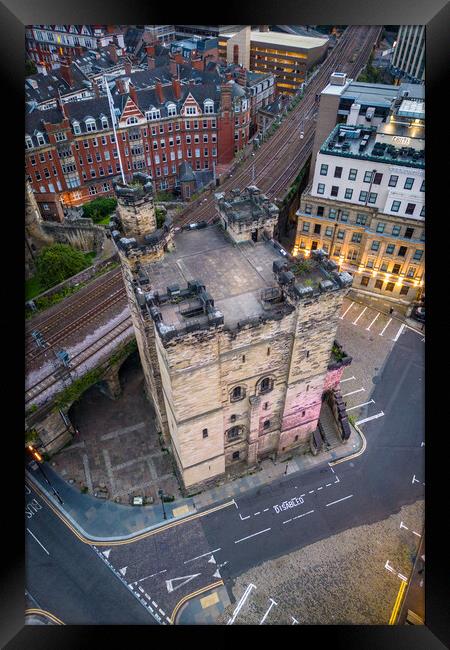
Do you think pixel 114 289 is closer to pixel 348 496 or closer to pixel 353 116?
pixel 348 496

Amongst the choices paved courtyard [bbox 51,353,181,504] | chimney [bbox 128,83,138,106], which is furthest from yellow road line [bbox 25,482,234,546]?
chimney [bbox 128,83,138,106]

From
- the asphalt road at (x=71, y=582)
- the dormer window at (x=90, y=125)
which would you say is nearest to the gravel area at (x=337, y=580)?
the asphalt road at (x=71, y=582)

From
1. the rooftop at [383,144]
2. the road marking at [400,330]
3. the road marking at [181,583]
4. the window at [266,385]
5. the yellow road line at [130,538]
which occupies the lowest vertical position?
the road marking at [181,583]

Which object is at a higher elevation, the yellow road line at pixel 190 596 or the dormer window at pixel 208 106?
the dormer window at pixel 208 106

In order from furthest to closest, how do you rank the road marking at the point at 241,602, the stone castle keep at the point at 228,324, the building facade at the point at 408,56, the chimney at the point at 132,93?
the building facade at the point at 408,56, the chimney at the point at 132,93, the road marking at the point at 241,602, the stone castle keep at the point at 228,324

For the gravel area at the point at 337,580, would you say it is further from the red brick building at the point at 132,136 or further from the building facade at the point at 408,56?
the building facade at the point at 408,56

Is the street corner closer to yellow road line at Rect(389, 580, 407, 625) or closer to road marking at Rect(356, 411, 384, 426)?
yellow road line at Rect(389, 580, 407, 625)
